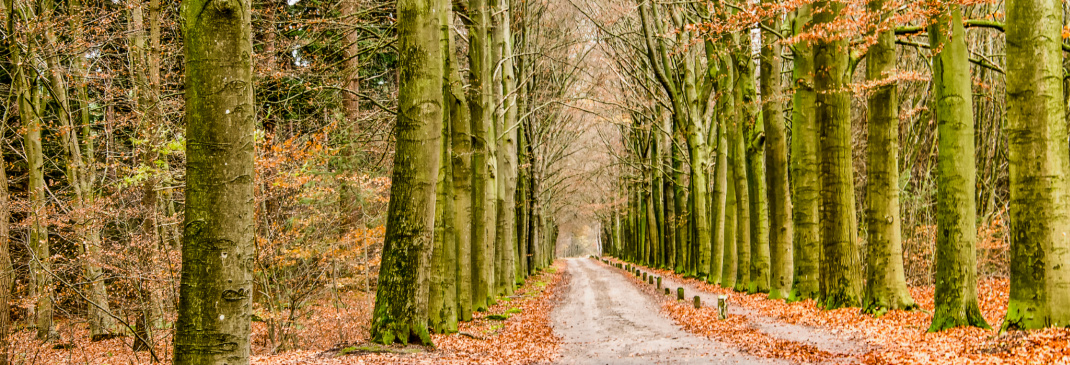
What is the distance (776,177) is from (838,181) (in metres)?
2.83

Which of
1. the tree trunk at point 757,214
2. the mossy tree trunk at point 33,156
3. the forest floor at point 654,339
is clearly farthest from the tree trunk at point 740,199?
the mossy tree trunk at point 33,156

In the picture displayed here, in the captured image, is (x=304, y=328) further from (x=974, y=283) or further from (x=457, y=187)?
(x=974, y=283)

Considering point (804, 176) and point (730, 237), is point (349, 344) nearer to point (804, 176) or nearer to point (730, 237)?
point (804, 176)

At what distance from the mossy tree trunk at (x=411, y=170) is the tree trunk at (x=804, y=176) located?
867 centimetres

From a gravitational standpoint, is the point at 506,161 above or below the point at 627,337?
above

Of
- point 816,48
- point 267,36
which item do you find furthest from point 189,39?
point 267,36

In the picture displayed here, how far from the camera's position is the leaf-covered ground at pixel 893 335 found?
7402 mm

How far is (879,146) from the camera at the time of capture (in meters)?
11.9

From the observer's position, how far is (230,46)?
454cm

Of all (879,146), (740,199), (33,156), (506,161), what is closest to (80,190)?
Result: (33,156)

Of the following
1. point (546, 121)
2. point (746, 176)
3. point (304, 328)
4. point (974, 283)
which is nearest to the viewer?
point (974, 283)

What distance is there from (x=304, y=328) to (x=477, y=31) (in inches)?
299

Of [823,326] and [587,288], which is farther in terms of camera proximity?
[587,288]

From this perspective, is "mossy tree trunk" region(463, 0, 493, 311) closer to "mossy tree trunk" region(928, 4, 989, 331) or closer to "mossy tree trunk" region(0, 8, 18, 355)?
"mossy tree trunk" region(0, 8, 18, 355)
